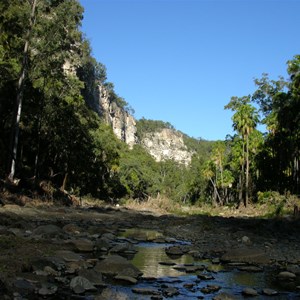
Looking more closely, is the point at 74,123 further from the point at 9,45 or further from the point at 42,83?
the point at 9,45

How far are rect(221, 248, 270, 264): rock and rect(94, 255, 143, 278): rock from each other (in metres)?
2.59

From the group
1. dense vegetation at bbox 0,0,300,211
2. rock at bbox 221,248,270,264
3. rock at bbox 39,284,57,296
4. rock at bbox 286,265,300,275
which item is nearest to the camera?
rock at bbox 39,284,57,296

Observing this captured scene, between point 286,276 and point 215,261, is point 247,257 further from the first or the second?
point 286,276

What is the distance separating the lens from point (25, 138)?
99.4ft

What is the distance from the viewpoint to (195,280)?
6.83 metres

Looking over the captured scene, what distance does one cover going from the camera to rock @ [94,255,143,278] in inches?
271

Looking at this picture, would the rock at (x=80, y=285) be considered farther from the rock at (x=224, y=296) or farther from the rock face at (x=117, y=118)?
the rock face at (x=117, y=118)

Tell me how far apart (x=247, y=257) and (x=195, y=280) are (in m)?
2.50

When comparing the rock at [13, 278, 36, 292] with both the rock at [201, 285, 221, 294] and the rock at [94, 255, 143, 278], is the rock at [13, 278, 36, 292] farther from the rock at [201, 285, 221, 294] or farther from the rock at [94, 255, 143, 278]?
the rock at [201, 285, 221, 294]

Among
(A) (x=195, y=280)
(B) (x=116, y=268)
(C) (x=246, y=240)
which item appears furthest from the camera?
(C) (x=246, y=240)

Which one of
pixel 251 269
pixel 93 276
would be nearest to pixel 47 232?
pixel 93 276

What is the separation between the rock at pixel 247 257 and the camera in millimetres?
8781

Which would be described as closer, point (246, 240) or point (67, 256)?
point (67, 256)

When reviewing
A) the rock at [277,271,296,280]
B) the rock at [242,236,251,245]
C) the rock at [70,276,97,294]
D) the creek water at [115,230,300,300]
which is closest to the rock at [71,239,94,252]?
the creek water at [115,230,300,300]
